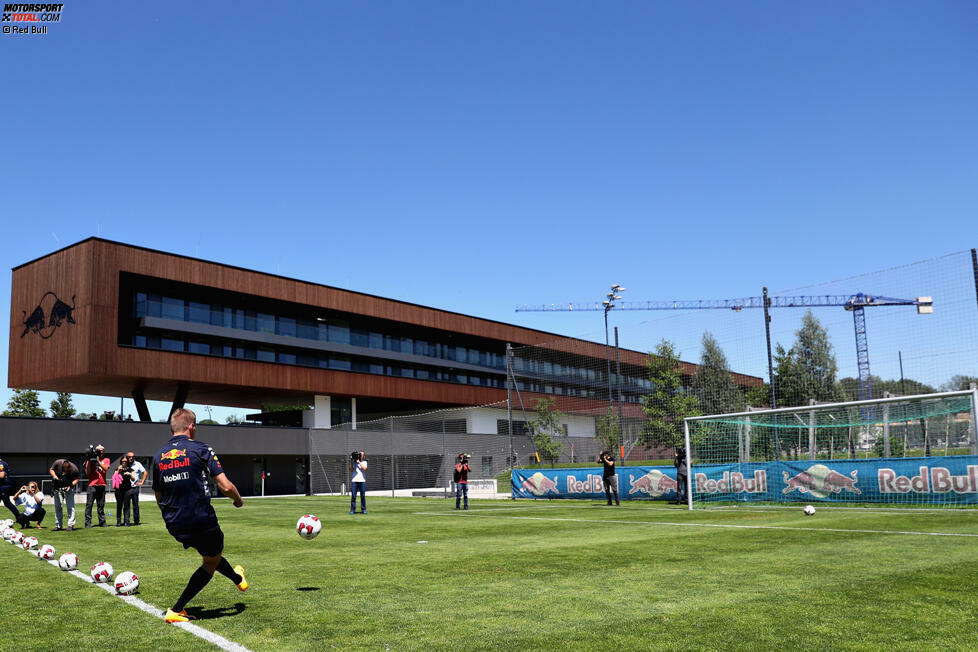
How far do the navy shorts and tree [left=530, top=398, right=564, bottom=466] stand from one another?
3551 centimetres

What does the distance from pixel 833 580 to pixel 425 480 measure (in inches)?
1630

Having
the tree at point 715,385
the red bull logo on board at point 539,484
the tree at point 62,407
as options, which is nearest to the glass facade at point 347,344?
the tree at point 715,385

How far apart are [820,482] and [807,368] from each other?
21.8 ft

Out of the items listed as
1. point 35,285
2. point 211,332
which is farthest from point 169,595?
point 35,285

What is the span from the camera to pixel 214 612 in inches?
278

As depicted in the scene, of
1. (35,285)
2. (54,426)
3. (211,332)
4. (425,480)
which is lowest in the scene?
(425,480)

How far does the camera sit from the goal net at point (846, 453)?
19.4 metres

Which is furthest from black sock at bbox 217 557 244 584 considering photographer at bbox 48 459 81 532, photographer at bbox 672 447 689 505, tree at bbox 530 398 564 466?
tree at bbox 530 398 564 466

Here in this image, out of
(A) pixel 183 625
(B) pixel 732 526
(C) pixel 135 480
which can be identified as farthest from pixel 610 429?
(A) pixel 183 625

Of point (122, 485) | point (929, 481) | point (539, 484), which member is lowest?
point (539, 484)

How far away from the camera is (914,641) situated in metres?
5.55

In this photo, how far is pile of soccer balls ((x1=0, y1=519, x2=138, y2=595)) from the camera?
316 inches

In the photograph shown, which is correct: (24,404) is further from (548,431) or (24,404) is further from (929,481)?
(929,481)

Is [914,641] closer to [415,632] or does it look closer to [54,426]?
[415,632]
